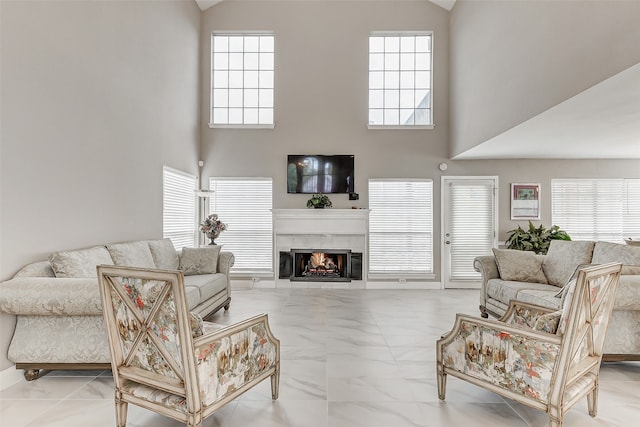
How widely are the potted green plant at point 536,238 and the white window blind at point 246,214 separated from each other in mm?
4391

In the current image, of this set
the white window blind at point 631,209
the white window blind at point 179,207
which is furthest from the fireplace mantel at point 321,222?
the white window blind at point 631,209

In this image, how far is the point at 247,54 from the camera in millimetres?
6836

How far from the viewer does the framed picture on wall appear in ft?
A: 21.3

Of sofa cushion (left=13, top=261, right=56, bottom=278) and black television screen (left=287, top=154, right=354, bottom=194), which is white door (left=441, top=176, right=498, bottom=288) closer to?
black television screen (left=287, top=154, right=354, bottom=194)

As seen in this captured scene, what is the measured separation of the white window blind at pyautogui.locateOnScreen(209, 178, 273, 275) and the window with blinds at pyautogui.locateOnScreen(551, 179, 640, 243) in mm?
5323

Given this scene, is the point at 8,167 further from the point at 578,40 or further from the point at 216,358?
the point at 578,40

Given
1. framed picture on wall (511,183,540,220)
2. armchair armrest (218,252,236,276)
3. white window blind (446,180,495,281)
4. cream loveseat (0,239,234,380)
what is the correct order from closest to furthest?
cream loveseat (0,239,234,380) → armchair armrest (218,252,236,276) → framed picture on wall (511,183,540,220) → white window blind (446,180,495,281)

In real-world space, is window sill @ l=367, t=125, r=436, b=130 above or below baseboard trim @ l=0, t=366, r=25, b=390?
above

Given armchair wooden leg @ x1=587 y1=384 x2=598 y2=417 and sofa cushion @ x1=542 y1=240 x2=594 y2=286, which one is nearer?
Answer: armchair wooden leg @ x1=587 y1=384 x2=598 y2=417

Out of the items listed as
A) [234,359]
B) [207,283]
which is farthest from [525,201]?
[234,359]

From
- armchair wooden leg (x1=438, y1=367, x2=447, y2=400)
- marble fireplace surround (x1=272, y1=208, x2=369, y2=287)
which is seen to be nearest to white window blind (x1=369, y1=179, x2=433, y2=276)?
marble fireplace surround (x1=272, y1=208, x2=369, y2=287)

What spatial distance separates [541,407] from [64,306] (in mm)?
3008

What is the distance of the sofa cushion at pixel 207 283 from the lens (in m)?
3.86

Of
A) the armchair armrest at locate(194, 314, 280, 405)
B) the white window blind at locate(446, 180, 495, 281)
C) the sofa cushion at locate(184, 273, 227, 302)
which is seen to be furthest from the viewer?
the white window blind at locate(446, 180, 495, 281)
